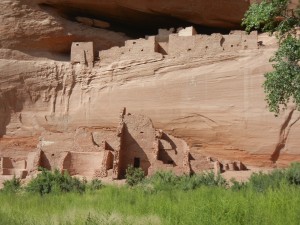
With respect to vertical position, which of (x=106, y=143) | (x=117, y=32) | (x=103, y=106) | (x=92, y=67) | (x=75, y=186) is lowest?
(x=75, y=186)

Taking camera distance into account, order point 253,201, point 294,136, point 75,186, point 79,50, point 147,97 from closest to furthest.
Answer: point 253,201 < point 75,186 < point 294,136 < point 147,97 < point 79,50

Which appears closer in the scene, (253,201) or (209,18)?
(253,201)

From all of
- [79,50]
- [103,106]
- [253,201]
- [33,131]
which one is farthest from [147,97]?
[253,201]

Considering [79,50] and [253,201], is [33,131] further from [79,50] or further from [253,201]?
[253,201]

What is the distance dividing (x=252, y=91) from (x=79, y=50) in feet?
18.9

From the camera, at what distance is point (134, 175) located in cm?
1422

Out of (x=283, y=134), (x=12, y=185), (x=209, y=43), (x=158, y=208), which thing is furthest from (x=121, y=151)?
(x=158, y=208)

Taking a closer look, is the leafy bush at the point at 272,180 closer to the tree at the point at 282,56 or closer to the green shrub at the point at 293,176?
the green shrub at the point at 293,176

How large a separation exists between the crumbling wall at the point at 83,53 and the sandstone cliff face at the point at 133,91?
0.23 m

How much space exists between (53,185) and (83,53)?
21.2 ft

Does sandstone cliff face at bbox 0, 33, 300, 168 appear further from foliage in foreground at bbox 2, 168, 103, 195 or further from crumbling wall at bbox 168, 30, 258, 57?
foliage in foreground at bbox 2, 168, 103, 195

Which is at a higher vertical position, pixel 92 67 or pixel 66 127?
pixel 92 67

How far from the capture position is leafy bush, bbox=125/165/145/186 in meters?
13.7

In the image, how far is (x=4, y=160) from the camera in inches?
642
